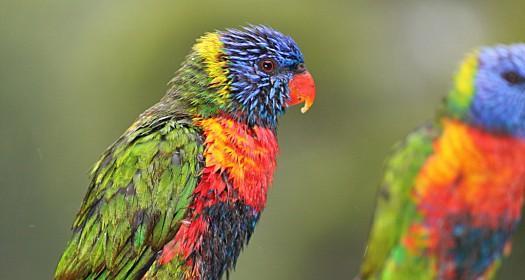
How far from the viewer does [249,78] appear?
7.33 ft

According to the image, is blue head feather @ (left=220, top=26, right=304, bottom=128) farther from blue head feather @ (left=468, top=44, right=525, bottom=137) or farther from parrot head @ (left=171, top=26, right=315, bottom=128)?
blue head feather @ (left=468, top=44, right=525, bottom=137)

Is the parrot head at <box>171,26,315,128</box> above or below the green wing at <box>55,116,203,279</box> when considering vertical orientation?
above

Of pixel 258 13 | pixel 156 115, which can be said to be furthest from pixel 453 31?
pixel 156 115

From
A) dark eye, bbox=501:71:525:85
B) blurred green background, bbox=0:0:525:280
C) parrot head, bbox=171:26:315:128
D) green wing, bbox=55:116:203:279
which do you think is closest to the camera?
dark eye, bbox=501:71:525:85

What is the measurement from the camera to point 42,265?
453 cm

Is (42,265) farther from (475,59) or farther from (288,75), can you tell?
(475,59)

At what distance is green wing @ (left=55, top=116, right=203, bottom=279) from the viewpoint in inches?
80.8

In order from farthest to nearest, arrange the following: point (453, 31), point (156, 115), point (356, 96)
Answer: point (356, 96)
point (453, 31)
point (156, 115)

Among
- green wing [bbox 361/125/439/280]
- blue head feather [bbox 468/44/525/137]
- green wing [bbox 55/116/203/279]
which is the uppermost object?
blue head feather [bbox 468/44/525/137]

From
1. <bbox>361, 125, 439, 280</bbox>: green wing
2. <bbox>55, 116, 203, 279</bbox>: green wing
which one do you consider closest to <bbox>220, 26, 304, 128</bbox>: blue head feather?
<bbox>55, 116, 203, 279</bbox>: green wing

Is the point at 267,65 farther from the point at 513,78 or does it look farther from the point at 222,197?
the point at 513,78

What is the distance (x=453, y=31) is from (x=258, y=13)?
3.99ft

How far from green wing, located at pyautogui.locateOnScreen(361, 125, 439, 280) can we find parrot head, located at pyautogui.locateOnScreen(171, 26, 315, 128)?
1.16 m

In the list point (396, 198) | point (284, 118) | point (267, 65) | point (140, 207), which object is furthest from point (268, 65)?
point (284, 118)
